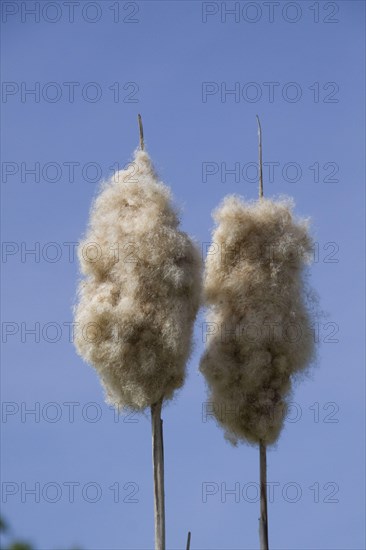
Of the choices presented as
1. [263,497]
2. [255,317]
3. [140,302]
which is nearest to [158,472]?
[263,497]

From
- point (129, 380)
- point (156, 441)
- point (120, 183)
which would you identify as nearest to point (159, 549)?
point (156, 441)

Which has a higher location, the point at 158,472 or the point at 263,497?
the point at 158,472

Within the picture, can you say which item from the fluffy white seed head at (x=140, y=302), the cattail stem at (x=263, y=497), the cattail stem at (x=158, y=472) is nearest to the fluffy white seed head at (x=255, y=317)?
the cattail stem at (x=263, y=497)

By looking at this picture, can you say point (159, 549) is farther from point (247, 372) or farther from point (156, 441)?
point (247, 372)

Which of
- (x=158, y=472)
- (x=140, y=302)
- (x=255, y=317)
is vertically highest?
(x=140, y=302)

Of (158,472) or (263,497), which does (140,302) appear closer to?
(158,472)

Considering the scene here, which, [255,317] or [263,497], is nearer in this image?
[263,497]
